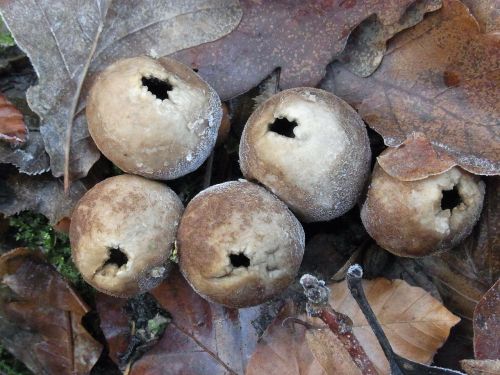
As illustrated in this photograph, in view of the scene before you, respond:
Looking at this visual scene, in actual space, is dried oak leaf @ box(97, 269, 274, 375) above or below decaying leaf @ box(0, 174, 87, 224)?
below

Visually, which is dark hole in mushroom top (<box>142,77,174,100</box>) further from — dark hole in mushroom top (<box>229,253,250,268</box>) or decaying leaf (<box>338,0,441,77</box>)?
decaying leaf (<box>338,0,441,77</box>)

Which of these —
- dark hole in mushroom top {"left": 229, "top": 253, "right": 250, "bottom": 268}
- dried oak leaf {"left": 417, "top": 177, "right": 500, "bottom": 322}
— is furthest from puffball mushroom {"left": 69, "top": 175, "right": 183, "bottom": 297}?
dried oak leaf {"left": 417, "top": 177, "right": 500, "bottom": 322}

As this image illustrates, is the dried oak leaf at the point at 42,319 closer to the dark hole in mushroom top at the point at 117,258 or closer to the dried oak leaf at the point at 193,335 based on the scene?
the dried oak leaf at the point at 193,335

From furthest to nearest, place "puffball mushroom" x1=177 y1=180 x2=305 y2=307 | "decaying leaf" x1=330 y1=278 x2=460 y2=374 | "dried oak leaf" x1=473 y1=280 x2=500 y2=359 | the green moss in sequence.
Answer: the green moss
"decaying leaf" x1=330 y1=278 x2=460 y2=374
"dried oak leaf" x1=473 y1=280 x2=500 y2=359
"puffball mushroom" x1=177 y1=180 x2=305 y2=307

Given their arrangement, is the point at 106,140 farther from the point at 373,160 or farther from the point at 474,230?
the point at 474,230

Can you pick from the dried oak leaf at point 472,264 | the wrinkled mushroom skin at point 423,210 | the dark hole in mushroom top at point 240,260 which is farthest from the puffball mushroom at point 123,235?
the dried oak leaf at point 472,264
